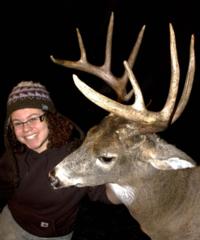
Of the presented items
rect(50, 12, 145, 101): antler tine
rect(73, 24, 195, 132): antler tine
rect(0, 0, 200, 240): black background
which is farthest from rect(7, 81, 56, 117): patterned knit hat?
rect(0, 0, 200, 240): black background

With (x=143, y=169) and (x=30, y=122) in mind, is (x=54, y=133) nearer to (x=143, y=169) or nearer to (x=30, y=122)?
(x=30, y=122)

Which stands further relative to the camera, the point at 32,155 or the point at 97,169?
the point at 32,155

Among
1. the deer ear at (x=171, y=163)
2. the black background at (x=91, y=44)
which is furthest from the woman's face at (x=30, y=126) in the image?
the black background at (x=91, y=44)

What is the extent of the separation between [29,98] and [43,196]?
958mm

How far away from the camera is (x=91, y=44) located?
19.8 meters

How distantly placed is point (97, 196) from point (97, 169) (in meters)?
0.65

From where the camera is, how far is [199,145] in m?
11.5

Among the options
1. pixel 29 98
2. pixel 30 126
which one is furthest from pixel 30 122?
pixel 29 98

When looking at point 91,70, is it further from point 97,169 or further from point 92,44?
point 92,44

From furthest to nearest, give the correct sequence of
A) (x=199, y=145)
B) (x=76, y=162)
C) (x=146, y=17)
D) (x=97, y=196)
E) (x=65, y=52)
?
(x=146, y=17) < (x=65, y=52) < (x=199, y=145) < (x=97, y=196) < (x=76, y=162)

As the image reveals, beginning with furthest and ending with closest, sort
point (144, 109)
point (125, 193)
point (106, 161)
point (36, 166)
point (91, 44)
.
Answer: point (91, 44), point (36, 166), point (125, 193), point (106, 161), point (144, 109)

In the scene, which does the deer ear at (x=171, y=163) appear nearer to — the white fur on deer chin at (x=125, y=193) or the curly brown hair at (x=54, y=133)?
Result: the white fur on deer chin at (x=125, y=193)

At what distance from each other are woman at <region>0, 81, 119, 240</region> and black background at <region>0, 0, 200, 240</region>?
7.32 m

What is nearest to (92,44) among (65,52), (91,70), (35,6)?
(65,52)
